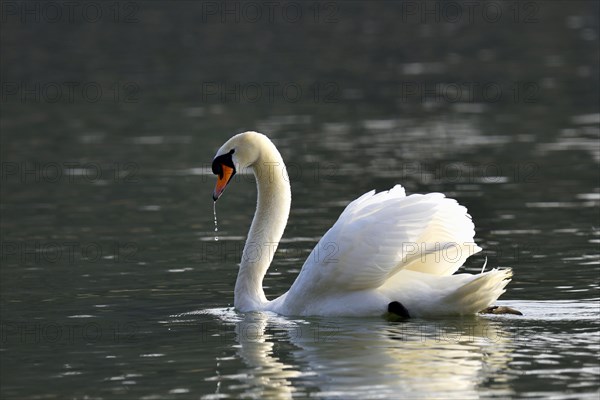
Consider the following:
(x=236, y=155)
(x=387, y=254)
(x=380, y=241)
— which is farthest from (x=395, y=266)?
(x=236, y=155)

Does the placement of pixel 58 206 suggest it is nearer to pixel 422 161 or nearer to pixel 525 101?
pixel 422 161

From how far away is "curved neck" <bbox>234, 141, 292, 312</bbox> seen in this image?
Answer: 12.8 metres

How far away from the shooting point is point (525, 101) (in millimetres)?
A: 28969

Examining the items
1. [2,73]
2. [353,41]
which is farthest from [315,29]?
[2,73]

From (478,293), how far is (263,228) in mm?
2658

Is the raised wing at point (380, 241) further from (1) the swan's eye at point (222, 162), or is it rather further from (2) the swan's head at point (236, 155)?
(1) the swan's eye at point (222, 162)

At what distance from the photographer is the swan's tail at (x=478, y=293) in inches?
438

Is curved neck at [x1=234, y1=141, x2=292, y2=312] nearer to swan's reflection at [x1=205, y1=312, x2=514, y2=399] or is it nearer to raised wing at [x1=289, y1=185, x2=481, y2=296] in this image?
swan's reflection at [x1=205, y1=312, x2=514, y2=399]

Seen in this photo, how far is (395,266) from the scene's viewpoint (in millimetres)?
11500

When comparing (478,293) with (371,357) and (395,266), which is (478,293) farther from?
(371,357)

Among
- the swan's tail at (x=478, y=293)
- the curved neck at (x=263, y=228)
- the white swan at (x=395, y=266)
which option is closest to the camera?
the swan's tail at (x=478, y=293)

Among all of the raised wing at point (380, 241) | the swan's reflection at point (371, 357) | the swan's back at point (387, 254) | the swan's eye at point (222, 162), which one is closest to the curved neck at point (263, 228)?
the swan's eye at point (222, 162)

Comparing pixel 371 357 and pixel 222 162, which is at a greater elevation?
pixel 222 162

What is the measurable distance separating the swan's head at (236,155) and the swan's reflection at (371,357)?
1.40m
